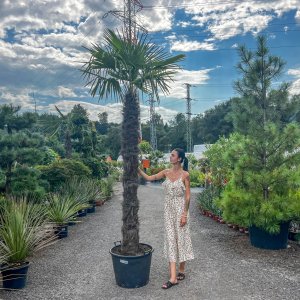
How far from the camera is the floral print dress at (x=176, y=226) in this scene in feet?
14.8

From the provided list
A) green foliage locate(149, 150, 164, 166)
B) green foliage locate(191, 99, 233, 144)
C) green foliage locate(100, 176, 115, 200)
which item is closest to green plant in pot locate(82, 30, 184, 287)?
green foliage locate(100, 176, 115, 200)

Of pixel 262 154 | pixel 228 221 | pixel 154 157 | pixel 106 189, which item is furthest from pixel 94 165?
pixel 154 157

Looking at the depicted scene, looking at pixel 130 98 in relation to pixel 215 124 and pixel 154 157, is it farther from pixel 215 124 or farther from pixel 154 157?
pixel 215 124

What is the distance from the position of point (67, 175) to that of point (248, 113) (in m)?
5.59

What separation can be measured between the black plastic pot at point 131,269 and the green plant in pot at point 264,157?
2416 millimetres

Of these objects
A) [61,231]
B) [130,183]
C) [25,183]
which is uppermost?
[130,183]

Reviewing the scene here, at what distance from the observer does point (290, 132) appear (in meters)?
6.19

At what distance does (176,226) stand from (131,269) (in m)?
0.80

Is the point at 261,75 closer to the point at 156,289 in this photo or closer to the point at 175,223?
the point at 175,223

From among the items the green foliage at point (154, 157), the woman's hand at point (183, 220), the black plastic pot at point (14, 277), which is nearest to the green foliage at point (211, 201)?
the woman's hand at point (183, 220)

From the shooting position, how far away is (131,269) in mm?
4379

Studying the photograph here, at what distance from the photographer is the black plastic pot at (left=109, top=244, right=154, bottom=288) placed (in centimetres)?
434

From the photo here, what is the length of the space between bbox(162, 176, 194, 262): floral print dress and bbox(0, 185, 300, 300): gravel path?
449 millimetres

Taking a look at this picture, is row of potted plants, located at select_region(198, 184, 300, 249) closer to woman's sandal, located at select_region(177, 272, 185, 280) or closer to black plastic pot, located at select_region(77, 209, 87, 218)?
woman's sandal, located at select_region(177, 272, 185, 280)
